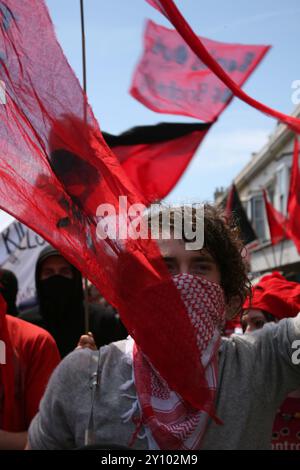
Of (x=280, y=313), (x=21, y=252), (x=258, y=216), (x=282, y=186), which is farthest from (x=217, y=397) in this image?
(x=258, y=216)

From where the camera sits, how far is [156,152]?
719cm

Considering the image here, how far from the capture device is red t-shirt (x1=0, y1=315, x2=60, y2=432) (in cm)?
245

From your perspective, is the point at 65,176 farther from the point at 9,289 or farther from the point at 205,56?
the point at 9,289

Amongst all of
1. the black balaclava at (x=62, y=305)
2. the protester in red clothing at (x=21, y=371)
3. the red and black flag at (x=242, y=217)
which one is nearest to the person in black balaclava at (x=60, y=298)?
the black balaclava at (x=62, y=305)

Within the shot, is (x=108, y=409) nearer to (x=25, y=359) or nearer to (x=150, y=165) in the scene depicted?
(x=25, y=359)

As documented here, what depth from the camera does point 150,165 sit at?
23.1 feet

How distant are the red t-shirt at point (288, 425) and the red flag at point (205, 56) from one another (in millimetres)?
1187

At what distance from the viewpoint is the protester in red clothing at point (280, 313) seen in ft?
10.4

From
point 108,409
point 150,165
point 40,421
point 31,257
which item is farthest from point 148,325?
point 150,165

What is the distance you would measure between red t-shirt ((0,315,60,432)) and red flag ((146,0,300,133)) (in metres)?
1.20

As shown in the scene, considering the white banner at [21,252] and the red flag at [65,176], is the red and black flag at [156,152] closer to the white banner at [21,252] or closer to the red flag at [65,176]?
the white banner at [21,252]

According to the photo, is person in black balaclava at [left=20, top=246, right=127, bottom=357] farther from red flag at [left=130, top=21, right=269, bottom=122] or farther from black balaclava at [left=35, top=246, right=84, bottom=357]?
red flag at [left=130, top=21, right=269, bottom=122]

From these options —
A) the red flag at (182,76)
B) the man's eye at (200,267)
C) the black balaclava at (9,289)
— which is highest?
the red flag at (182,76)

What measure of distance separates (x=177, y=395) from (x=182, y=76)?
6146 millimetres
